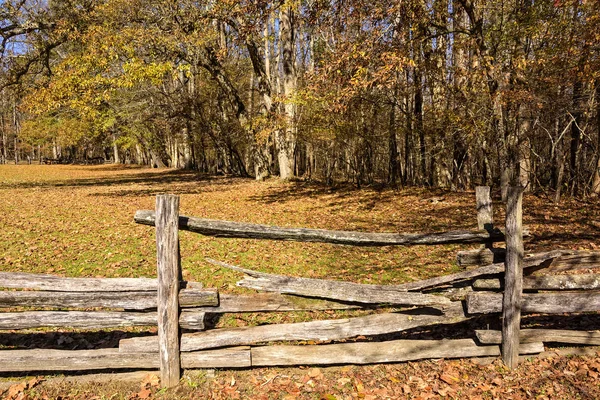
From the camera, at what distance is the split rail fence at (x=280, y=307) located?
3943mm

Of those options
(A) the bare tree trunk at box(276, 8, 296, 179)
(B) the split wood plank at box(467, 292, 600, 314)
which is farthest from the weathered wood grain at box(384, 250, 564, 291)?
(A) the bare tree trunk at box(276, 8, 296, 179)

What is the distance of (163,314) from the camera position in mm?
3854

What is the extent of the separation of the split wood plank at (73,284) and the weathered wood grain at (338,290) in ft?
2.88

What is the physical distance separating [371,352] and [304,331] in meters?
0.79

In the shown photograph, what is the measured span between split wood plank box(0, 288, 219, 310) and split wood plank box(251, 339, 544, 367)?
0.85 m

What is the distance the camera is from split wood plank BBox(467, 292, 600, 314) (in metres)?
4.13

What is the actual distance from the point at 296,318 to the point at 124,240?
5.85 m

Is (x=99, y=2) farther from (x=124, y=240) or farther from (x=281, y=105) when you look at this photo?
(x=124, y=240)

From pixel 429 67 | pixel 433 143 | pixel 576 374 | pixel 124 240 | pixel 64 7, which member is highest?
pixel 64 7

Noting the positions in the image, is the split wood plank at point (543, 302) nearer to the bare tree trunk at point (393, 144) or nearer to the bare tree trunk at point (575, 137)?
the bare tree trunk at point (575, 137)

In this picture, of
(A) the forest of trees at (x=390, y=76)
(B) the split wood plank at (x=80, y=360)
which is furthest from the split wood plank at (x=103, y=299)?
(A) the forest of trees at (x=390, y=76)

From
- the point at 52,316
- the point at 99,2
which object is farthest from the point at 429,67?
the point at 99,2

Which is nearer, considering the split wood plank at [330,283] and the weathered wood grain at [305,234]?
the split wood plank at [330,283]

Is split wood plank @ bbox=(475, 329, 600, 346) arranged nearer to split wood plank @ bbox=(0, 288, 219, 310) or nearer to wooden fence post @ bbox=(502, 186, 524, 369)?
wooden fence post @ bbox=(502, 186, 524, 369)
